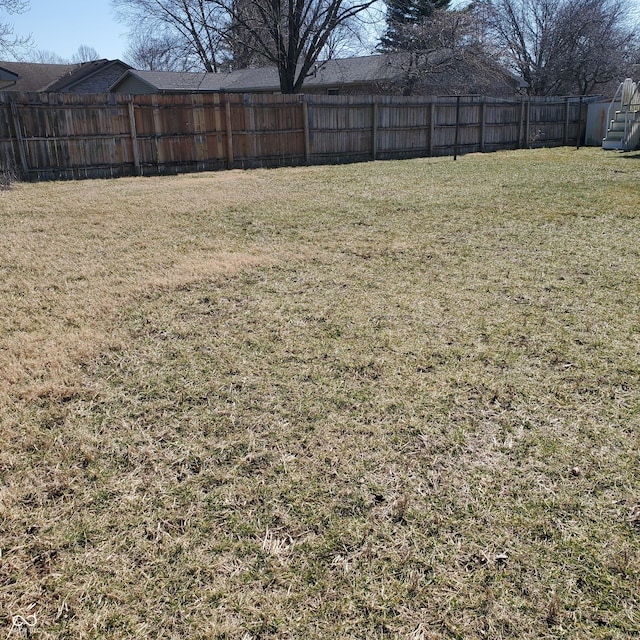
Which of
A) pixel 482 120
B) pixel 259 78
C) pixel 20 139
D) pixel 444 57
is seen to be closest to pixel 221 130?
pixel 20 139

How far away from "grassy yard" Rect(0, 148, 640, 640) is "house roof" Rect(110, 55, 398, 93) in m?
22.3

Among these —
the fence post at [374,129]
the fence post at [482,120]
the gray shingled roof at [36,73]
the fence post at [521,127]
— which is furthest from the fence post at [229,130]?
the gray shingled roof at [36,73]

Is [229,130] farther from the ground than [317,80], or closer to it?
closer to it

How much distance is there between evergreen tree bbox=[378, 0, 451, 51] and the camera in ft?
77.3

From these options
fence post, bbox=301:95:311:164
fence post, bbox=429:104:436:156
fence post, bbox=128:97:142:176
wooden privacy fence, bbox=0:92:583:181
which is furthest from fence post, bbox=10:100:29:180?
fence post, bbox=429:104:436:156

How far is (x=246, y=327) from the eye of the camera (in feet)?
11.9

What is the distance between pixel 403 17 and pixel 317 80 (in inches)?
213

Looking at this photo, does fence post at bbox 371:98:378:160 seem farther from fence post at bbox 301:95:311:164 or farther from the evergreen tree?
the evergreen tree

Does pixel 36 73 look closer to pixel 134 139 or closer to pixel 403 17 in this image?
pixel 403 17

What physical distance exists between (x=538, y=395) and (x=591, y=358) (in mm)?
584

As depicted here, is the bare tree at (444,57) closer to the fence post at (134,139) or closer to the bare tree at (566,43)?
the bare tree at (566,43)

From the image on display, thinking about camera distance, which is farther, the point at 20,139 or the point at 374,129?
the point at 374,129

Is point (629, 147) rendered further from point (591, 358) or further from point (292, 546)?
point (292, 546)

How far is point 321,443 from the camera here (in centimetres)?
239
